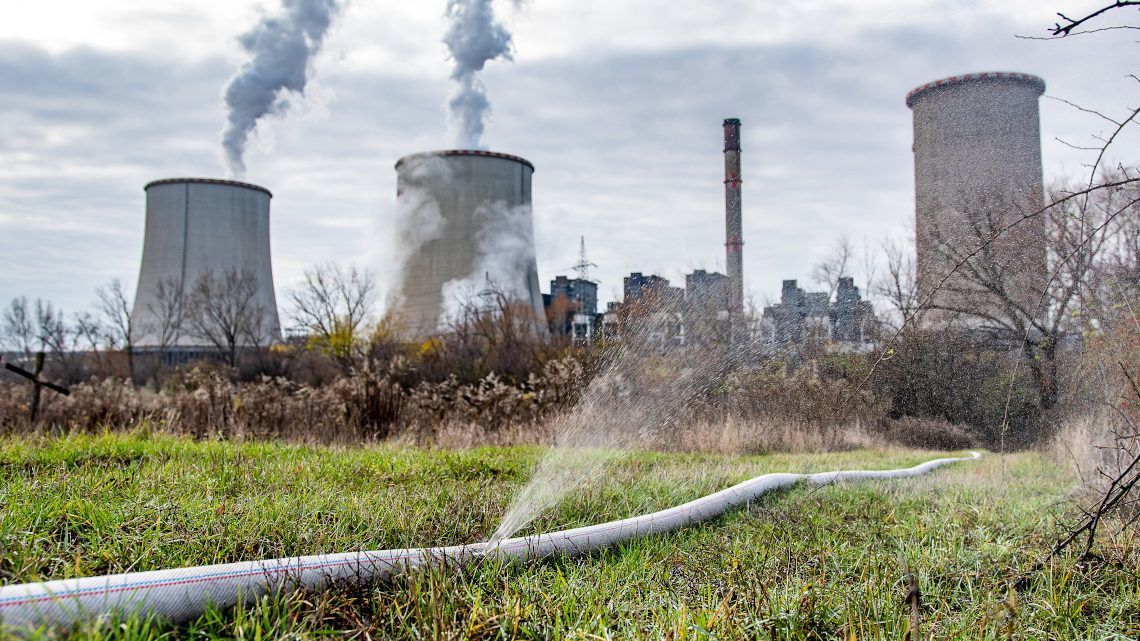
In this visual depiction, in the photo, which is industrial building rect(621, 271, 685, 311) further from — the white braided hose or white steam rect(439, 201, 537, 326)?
the white braided hose

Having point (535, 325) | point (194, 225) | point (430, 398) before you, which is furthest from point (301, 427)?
point (194, 225)

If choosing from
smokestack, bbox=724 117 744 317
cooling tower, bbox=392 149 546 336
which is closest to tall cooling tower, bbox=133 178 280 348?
cooling tower, bbox=392 149 546 336

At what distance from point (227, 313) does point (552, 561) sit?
2192cm

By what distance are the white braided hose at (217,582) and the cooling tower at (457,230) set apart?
49.4ft

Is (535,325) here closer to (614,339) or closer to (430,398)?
(614,339)

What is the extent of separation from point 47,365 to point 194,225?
7.12 metres

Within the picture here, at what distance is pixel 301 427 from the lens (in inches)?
246

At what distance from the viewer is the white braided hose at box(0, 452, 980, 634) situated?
1.55m

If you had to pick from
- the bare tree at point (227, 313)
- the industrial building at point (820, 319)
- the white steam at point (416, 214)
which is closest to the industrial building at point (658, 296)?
the industrial building at point (820, 319)

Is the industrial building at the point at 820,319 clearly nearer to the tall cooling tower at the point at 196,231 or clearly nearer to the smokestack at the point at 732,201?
the smokestack at the point at 732,201

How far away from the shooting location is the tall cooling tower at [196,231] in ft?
56.0

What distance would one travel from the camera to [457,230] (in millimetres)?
17094

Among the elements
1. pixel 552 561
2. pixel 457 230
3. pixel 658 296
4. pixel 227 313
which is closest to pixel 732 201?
pixel 457 230

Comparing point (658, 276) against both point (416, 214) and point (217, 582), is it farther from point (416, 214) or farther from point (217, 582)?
point (217, 582)
